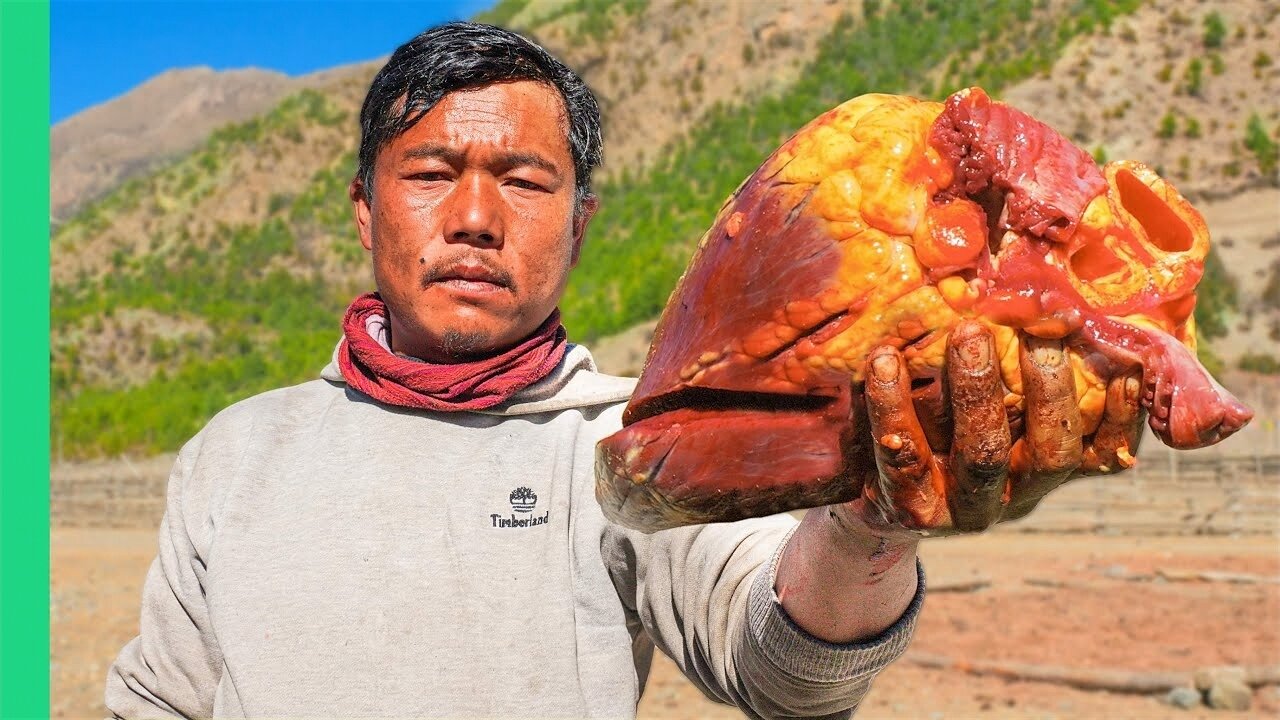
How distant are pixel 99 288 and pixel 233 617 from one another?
42.3m

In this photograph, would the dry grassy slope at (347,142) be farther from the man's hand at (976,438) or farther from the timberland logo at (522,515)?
the man's hand at (976,438)

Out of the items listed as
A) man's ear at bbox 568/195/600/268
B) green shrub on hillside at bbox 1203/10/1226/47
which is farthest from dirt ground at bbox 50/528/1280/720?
green shrub on hillside at bbox 1203/10/1226/47

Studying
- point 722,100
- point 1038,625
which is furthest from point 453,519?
point 722,100

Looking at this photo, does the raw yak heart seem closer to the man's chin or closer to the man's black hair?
the man's chin

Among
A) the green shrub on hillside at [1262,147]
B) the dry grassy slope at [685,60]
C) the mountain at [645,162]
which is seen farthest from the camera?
the dry grassy slope at [685,60]

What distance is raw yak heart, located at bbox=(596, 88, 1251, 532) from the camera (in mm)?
1366

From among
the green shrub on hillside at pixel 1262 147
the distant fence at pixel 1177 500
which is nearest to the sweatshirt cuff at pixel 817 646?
the distant fence at pixel 1177 500

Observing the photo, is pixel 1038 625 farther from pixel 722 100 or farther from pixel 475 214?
pixel 722 100

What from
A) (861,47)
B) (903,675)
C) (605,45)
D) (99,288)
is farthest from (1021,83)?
(99,288)

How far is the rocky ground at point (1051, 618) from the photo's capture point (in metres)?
7.66

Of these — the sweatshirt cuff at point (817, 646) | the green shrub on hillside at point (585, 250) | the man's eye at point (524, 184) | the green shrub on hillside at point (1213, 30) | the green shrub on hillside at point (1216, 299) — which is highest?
the man's eye at point (524, 184)

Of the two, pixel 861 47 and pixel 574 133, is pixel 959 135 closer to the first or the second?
pixel 574 133

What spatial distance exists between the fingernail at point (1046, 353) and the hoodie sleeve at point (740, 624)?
500 mm

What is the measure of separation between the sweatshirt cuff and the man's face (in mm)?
661
